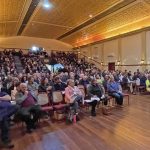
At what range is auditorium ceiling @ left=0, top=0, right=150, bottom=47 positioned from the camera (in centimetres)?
1116

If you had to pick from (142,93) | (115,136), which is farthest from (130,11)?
(115,136)

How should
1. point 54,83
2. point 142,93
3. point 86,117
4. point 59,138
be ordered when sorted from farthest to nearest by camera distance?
1. point 142,93
2. point 54,83
3. point 86,117
4. point 59,138

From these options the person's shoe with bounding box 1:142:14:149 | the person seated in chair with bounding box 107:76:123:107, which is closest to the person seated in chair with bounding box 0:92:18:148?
the person's shoe with bounding box 1:142:14:149

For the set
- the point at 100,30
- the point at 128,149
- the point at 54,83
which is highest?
the point at 100,30

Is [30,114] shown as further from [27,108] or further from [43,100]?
[43,100]

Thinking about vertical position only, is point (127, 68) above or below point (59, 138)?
above

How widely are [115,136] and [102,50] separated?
46.1ft

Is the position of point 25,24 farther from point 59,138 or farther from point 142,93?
point 59,138

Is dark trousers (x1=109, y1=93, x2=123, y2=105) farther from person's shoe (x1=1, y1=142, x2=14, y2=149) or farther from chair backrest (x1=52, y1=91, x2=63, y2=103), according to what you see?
person's shoe (x1=1, y1=142, x2=14, y2=149)

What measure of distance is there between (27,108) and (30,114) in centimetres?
18

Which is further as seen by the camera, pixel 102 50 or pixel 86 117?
pixel 102 50

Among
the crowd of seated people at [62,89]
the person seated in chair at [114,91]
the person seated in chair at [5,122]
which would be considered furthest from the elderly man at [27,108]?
the person seated in chair at [114,91]

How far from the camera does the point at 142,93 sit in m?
11.2

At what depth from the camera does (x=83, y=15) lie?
13.4 metres
